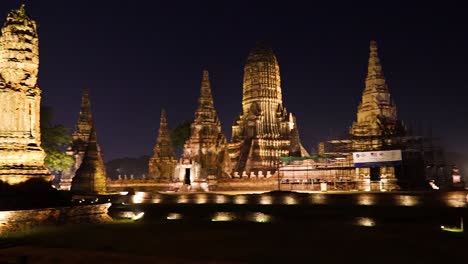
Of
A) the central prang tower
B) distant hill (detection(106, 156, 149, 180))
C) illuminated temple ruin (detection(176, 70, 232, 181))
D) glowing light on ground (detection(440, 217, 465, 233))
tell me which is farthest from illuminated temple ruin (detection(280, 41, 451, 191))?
distant hill (detection(106, 156, 149, 180))

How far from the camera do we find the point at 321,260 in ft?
28.1

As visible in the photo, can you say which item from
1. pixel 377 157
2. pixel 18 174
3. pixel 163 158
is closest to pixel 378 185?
pixel 377 157

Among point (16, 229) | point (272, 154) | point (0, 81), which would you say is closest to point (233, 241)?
point (16, 229)

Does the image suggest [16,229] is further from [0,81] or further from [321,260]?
[321,260]

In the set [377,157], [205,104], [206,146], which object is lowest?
[377,157]

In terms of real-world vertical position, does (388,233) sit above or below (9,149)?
below

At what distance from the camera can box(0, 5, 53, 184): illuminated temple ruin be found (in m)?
14.6

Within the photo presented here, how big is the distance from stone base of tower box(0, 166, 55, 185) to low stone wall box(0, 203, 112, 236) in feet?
6.47

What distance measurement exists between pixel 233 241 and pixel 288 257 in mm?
2223

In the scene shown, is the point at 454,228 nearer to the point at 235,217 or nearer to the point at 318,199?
the point at 318,199

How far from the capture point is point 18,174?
14281 mm

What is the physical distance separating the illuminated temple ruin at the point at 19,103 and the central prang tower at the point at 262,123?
33004 millimetres

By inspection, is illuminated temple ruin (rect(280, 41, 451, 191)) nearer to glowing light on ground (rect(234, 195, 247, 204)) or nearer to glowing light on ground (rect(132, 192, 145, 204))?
glowing light on ground (rect(234, 195, 247, 204))

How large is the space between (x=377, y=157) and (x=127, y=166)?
13009 cm
